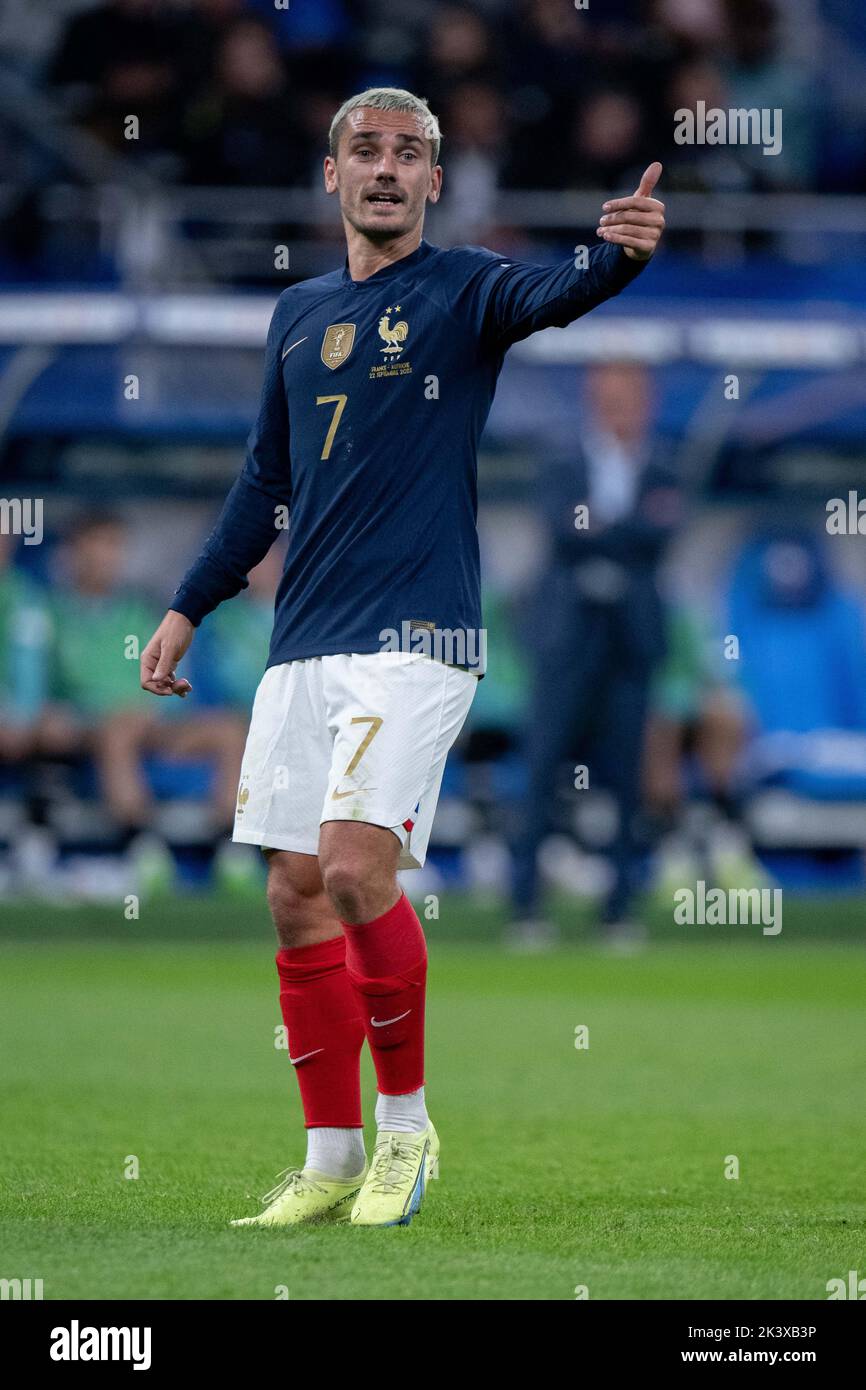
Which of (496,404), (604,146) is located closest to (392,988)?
(496,404)

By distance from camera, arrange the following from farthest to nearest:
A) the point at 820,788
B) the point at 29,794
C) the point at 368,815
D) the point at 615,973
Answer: the point at 820,788
the point at 29,794
the point at 615,973
the point at 368,815

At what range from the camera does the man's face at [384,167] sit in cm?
458

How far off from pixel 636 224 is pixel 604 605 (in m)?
7.52

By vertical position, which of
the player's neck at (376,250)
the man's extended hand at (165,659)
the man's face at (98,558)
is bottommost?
the man's extended hand at (165,659)

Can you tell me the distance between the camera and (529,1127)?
5973 millimetres

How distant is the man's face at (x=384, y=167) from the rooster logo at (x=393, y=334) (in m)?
0.19

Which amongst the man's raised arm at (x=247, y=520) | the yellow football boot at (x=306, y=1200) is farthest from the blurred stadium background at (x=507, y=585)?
the man's raised arm at (x=247, y=520)

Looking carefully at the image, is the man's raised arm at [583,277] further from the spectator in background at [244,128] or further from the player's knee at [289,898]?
the spectator in background at [244,128]

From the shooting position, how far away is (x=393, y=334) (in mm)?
4578

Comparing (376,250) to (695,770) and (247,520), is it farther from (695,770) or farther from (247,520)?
(695,770)

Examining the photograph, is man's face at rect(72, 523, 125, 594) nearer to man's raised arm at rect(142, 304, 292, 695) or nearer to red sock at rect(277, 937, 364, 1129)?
man's raised arm at rect(142, 304, 292, 695)
